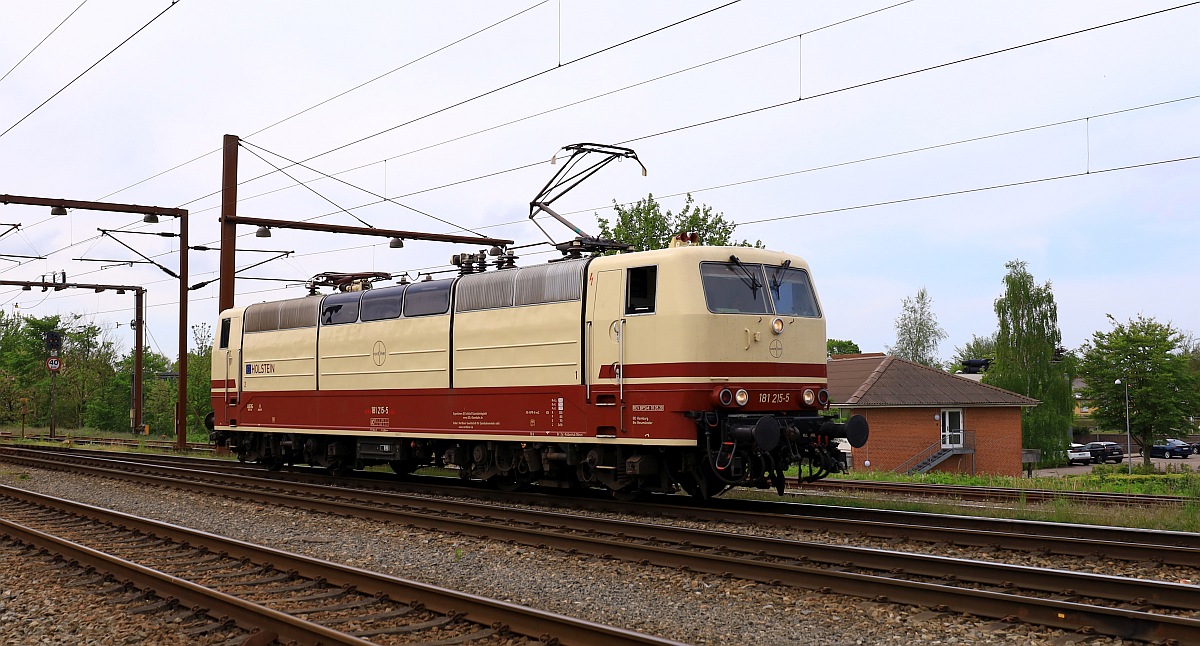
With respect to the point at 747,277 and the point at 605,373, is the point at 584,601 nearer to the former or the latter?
the point at 605,373

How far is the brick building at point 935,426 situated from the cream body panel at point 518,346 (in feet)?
99.5

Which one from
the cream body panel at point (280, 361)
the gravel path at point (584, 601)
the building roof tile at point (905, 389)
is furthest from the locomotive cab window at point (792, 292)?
the building roof tile at point (905, 389)

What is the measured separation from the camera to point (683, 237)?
45.5ft

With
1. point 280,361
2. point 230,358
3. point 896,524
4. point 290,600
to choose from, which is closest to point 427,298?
point 280,361

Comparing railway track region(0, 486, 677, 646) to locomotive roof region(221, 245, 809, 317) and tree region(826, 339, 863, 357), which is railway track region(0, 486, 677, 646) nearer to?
locomotive roof region(221, 245, 809, 317)

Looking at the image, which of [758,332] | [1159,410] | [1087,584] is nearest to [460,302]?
[758,332]

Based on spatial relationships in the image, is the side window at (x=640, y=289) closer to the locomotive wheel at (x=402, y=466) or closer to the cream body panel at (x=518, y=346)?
the cream body panel at (x=518, y=346)

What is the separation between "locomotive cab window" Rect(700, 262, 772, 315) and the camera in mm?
13258

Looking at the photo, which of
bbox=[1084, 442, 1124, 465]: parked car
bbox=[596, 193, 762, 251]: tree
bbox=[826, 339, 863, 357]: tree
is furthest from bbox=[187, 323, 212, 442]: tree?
bbox=[826, 339, 863, 357]: tree

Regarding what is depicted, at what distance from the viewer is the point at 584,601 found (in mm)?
8461

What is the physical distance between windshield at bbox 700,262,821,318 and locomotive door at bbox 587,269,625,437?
4.22 ft

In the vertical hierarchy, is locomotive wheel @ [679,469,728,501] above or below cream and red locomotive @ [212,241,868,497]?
below

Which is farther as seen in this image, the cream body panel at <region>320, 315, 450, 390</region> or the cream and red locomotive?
the cream body panel at <region>320, 315, 450, 390</region>

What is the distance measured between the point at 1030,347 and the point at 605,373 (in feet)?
197
